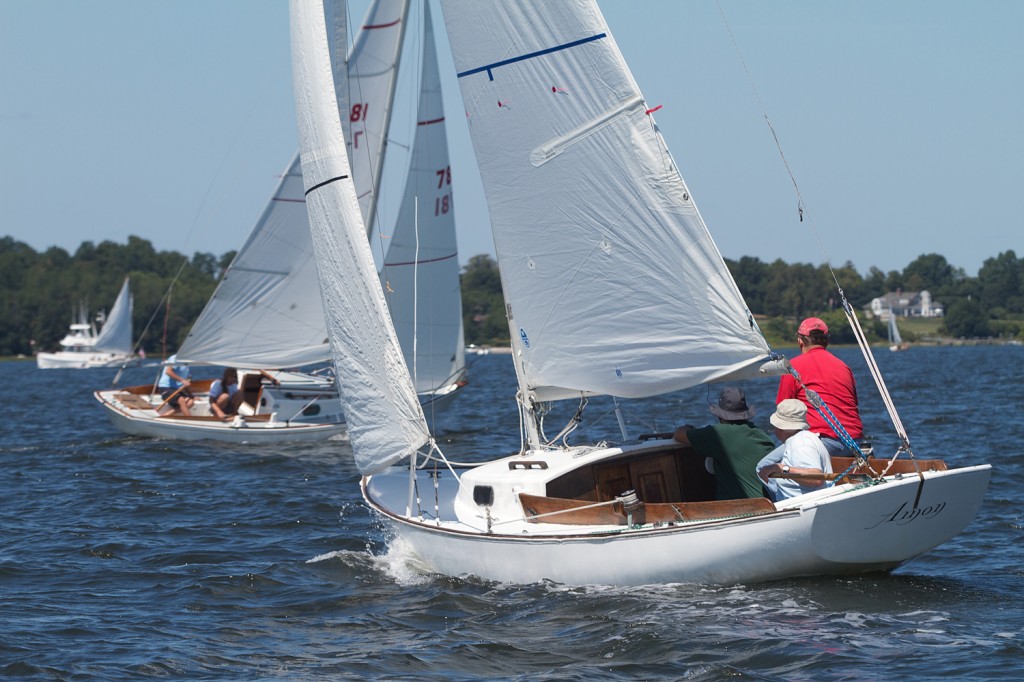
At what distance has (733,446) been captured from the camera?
32.0 ft

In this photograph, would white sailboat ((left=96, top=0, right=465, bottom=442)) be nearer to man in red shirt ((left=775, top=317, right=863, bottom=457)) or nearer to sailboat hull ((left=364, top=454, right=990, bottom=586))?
sailboat hull ((left=364, top=454, right=990, bottom=586))

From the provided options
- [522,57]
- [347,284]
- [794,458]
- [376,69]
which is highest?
[376,69]

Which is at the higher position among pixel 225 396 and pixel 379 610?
pixel 225 396

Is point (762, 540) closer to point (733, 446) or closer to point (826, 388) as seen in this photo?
point (733, 446)

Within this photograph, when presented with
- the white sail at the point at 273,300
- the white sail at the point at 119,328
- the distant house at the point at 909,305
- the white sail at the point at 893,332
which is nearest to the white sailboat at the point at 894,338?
the white sail at the point at 893,332

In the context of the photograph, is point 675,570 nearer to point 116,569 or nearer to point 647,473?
point 647,473

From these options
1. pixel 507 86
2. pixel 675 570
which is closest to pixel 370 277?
pixel 507 86

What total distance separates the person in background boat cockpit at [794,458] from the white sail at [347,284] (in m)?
2.78

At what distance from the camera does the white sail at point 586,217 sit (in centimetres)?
989

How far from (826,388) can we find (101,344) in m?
66.4

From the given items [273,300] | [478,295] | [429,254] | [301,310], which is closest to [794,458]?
[429,254]

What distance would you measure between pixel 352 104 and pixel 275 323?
14.6ft

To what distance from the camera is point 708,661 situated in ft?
25.5

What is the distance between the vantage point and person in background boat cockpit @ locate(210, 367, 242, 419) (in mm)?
23172
